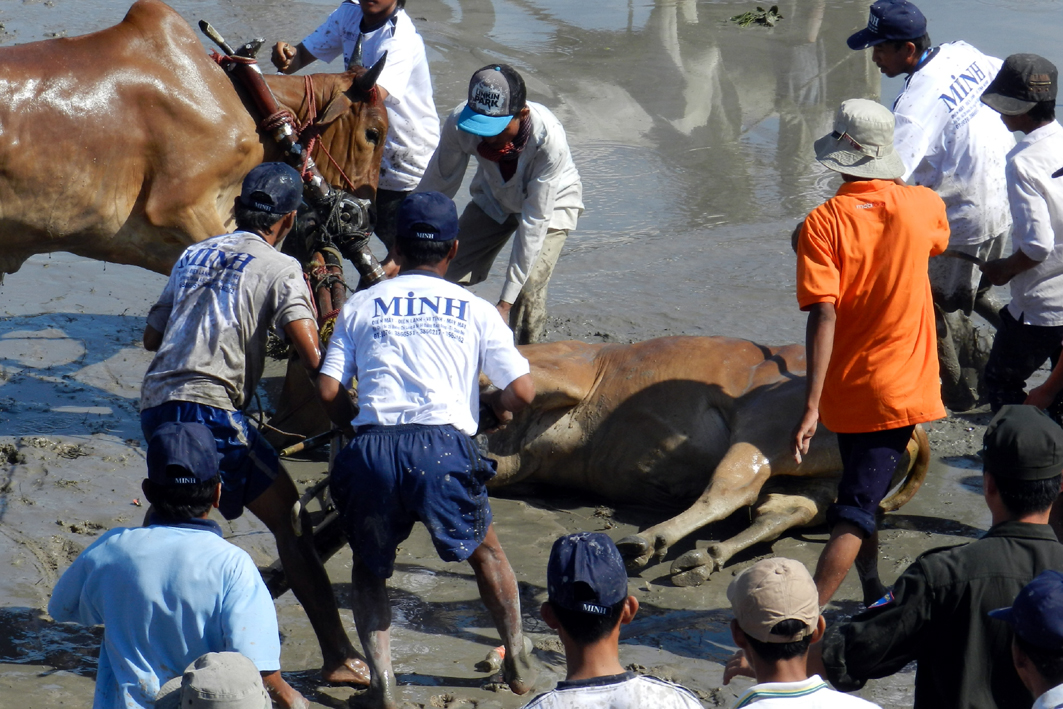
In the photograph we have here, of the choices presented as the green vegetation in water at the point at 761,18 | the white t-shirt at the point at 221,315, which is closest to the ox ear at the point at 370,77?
the white t-shirt at the point at 221,315

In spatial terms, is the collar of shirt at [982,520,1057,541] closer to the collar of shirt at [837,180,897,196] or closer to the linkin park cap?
the collar of shirt at [837,180,897,196]

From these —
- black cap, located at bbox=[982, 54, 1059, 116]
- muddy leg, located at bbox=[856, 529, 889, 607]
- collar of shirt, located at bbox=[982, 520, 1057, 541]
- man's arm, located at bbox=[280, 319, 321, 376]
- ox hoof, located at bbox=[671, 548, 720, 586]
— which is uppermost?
black cap, located at bbox=[982, 54, 1059, 116]

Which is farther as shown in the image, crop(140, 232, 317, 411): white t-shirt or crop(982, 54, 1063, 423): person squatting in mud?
crop(982, 54, 1063, 423): person squatting in mud

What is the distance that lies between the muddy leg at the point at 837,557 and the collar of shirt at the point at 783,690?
1723 mm

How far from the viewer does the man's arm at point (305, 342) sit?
152 inches

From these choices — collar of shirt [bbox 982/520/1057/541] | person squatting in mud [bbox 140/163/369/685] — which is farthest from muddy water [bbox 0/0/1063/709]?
collar of shirt [bbox 982/520/1057/541]

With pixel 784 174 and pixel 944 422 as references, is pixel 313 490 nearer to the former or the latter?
pixel 944 422

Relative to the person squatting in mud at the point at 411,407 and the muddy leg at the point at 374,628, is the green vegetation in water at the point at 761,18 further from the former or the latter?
the muddy leg at the point at 374,628

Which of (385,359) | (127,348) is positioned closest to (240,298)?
(385,359)

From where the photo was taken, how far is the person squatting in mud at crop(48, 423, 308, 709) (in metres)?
2.73

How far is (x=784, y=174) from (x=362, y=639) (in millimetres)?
7405

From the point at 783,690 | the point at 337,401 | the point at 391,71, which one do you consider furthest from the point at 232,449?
the point at 391,71

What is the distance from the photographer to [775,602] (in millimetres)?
2393

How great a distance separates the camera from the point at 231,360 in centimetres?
391
